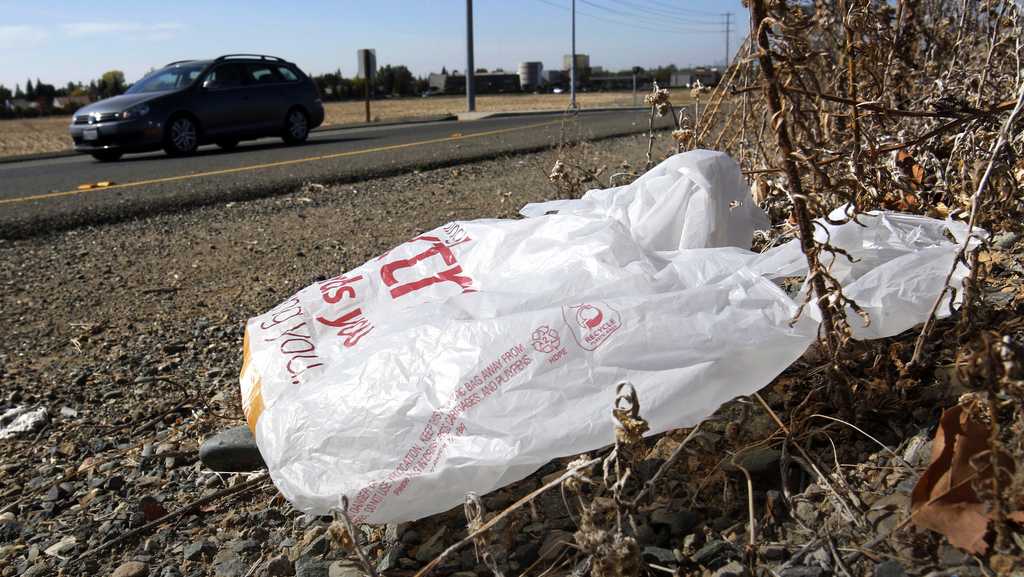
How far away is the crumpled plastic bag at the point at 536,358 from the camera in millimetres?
1353

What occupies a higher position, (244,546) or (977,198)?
(977,198)

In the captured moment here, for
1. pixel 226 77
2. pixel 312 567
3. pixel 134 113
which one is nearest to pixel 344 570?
pixel 312 567

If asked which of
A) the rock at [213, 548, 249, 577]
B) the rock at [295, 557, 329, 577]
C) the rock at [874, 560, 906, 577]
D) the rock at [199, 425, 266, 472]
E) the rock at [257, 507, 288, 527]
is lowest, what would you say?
the rock at [213, 548, 249, 577]

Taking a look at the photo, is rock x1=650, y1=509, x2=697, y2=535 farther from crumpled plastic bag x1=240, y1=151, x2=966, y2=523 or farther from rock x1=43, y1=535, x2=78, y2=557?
rock x1=43, y1=535, x2=78, y2=557

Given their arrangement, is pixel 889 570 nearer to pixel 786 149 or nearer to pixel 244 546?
pixel 786 149

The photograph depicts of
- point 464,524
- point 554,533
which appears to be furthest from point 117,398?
point 554,533

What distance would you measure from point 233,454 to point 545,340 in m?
0.90

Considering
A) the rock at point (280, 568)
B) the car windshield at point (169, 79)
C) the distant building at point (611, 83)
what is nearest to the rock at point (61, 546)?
the rock at point (280, 568)

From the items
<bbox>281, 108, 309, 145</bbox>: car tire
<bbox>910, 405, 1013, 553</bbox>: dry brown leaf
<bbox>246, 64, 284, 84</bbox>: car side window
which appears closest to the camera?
<bbox>910, 405, 1013, 553</bbox>: dry brown leaf

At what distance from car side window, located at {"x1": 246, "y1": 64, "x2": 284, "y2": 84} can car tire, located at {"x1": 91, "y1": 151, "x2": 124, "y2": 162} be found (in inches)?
80.8

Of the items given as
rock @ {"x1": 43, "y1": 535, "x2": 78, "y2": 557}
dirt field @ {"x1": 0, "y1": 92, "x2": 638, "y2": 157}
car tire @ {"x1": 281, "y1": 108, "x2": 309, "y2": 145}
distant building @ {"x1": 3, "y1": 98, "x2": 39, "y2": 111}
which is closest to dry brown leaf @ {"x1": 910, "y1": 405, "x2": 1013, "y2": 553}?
rock @ {"x1": 43, "y1": 535, "x2": 78, "y2": 557}

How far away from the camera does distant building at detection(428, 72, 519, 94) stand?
58828mm

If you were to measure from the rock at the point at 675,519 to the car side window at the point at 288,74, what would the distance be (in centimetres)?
1082

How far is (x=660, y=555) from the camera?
4.27ft
